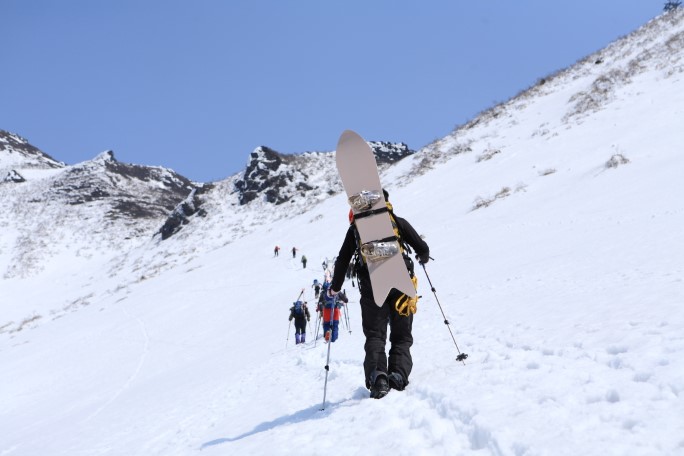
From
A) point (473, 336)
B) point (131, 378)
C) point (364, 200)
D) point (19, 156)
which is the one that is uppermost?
point (19, 156)

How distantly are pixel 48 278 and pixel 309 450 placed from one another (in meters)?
70.7

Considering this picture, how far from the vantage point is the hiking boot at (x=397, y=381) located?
4.67m

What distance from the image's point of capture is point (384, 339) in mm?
4859

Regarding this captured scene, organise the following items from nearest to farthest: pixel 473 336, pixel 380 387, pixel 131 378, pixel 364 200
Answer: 1. pixel 380 387
2. pixel 364 200
3. pixel 473 336
4. pixel 131 378

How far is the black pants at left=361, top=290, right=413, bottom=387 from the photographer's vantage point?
4.74m

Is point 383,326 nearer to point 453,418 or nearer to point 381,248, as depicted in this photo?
point 381,248

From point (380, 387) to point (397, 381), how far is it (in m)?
Answer: 0.19

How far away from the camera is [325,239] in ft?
110

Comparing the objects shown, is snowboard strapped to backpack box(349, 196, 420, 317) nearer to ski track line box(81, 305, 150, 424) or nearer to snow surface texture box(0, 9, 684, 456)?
snow surface texture box(0, 9, 684, 456)

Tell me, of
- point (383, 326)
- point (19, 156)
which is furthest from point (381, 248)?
point (19, 156)

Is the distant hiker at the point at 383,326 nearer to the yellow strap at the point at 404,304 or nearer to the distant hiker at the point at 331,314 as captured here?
the yellow strap at the point at 404,304

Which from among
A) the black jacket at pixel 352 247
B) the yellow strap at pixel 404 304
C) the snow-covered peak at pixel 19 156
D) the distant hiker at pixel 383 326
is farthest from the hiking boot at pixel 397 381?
the snow-covered peak at pixel 19 156

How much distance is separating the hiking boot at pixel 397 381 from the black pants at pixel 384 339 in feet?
0.16

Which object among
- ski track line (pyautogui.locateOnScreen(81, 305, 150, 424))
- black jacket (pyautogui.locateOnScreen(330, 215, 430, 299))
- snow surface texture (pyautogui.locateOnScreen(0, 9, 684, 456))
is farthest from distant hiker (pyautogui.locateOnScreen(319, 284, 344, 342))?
black jacket (pyautogui.locateOnScreen(330, 215, 430, 299))
